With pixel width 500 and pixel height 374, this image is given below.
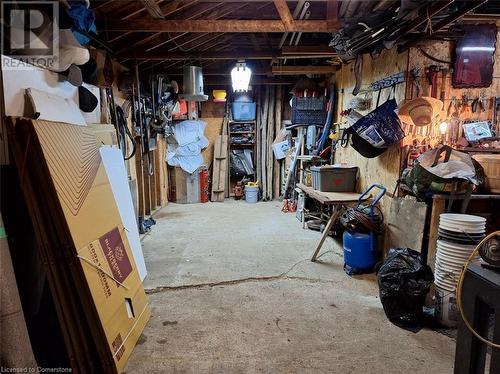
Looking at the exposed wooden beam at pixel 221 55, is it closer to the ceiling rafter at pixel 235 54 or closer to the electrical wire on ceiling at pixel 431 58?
the ceiling rafter at pixel 235 54

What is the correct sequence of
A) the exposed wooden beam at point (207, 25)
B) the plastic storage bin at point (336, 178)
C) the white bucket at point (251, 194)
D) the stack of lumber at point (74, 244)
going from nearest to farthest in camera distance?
the stack of lumber at point (74, 244)
the exposed wooden beam at point (207, 25)
the plastic storage bin at point (336, 178)
the white bucket at point (251, 194)

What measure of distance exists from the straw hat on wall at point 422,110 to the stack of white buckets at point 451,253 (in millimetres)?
1042

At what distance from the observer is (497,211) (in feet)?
9.57

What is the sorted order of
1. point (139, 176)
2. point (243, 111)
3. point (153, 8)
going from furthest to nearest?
point (243, 111)
point (139, 176)
point (153, 8)

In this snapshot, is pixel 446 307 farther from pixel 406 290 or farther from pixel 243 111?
pixel 243 111

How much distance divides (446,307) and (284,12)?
2.79 m

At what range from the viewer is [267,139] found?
7.37m

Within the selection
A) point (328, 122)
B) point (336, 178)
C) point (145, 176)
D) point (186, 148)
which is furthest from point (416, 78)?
point (186, 148)

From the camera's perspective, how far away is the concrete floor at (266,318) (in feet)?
6.70

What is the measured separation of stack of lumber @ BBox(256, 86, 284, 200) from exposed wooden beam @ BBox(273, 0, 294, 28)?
4107mm

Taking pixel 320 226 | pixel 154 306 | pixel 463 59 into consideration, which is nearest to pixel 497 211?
pixel 463 59

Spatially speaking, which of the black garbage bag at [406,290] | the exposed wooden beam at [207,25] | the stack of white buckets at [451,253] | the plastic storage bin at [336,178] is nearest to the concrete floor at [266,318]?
the black garbage bag at [406,290]

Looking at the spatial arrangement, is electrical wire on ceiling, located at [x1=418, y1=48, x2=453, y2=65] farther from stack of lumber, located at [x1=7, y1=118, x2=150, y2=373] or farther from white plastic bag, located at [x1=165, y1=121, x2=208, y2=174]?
white plastic bag, located at [x1=165, y1=121, x2=208, y2=174]

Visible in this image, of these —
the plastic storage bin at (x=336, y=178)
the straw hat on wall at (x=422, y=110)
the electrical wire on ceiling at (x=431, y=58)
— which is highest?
the electrical wire on ceiling at (x=431, y=58)
